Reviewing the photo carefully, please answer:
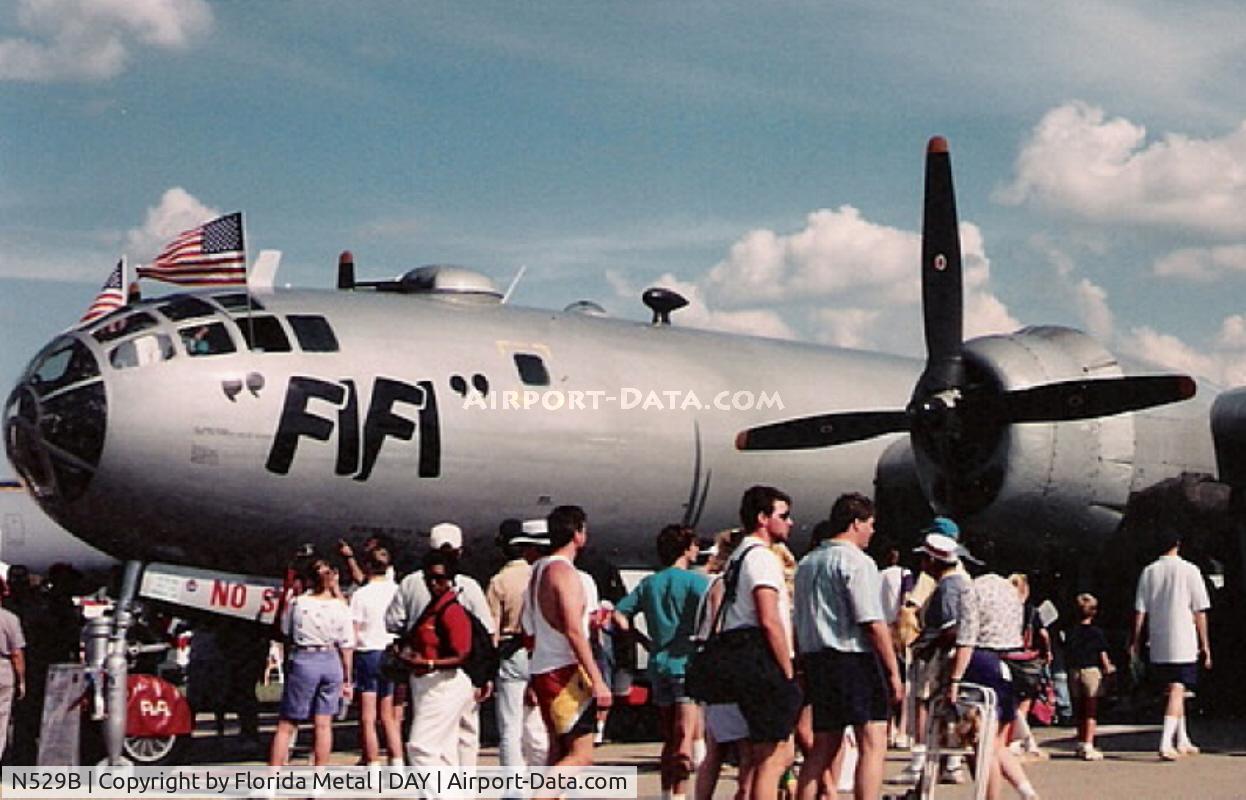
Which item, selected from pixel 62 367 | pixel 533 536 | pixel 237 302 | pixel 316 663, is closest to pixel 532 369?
pixel 237 302

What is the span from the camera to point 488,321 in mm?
15383

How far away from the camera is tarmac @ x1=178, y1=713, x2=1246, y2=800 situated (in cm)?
1045

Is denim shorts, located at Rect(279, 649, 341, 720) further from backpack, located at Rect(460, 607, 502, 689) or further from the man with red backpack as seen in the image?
backpack, located at Rect(460, 607, 502, 689)

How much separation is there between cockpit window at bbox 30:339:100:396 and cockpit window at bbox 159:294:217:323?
776 millimetres

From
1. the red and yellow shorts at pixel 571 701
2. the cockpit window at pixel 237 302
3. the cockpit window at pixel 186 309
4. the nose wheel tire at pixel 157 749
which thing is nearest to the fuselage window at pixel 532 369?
the cockpit window at pixel 237 302

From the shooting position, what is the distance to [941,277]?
1525cm

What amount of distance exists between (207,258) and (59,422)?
2.20m

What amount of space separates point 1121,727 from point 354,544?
7.13m

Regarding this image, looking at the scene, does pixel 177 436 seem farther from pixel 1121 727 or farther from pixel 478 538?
pixel 1121 727

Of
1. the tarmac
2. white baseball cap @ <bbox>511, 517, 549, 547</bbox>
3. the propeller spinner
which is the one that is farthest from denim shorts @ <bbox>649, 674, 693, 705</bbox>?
the propeller spinner

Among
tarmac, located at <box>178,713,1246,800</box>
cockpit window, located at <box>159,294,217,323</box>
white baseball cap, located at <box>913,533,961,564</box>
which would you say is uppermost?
cockpit window, located at <box>159,294,217,323</box>

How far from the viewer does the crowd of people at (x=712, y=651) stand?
765 cm

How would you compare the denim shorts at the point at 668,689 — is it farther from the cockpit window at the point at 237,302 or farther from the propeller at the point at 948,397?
the cockpit window at the point at 237,302

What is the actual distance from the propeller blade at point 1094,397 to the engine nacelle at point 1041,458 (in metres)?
0.32
